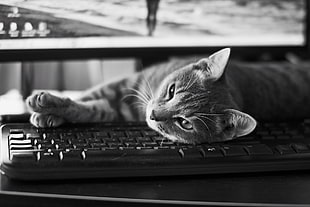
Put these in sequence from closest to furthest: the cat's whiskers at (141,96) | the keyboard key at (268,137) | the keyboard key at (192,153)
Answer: the keyboard key at (192,153)
the keyboard key at (268,137)
the cat's whiskers at (141,96)

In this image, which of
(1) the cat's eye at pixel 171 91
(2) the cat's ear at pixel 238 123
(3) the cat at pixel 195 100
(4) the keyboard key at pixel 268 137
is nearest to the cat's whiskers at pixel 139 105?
(3) the cat at pixel 195 100

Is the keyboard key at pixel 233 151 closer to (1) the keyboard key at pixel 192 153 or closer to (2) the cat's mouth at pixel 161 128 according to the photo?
(1) the keyboard key at pixel 192 153

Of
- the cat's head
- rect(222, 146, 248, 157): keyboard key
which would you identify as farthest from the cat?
rect(222, 146, 248, 157): keyboard key

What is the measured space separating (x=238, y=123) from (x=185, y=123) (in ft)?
0.42

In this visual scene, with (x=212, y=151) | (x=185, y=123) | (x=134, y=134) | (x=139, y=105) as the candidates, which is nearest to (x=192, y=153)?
(x=212, y=151)

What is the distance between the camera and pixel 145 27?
46.0 inches

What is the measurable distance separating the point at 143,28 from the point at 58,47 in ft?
0.64

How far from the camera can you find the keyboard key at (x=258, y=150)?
0.86 meters

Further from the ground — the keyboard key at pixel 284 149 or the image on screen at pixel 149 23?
the image on screen at pixel 149 23

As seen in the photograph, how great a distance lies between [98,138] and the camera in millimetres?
887

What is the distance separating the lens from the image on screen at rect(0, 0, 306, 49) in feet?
3.49

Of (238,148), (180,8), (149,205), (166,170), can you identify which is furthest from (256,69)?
(149,205)

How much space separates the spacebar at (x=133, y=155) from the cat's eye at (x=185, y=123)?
0.24 meters

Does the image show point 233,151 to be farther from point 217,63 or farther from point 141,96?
point 141,96
